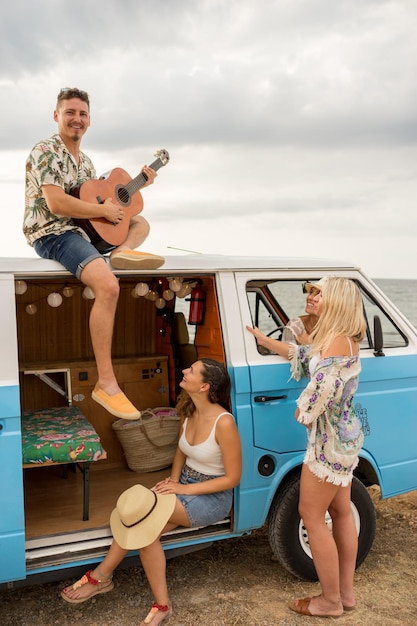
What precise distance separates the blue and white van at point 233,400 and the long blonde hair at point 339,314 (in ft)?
1.37

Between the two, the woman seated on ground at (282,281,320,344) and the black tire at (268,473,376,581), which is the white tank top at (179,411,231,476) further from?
the woman seated on ground at (282,281,320,344)

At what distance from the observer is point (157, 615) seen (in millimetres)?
3748

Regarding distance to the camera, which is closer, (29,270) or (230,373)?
(29,270)

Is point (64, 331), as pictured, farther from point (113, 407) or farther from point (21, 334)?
point (113, 407)

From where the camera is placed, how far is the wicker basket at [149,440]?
17.4 feet

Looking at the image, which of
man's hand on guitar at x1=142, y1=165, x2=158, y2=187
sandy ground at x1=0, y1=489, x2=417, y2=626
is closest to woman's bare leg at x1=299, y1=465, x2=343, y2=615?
sandy ground at x1=0, y1=489, x2=417, y2=626

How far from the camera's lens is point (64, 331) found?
5.62 meters

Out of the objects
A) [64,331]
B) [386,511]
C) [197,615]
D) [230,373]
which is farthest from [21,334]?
[386,511]

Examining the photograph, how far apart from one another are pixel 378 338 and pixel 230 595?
1977 millimetres

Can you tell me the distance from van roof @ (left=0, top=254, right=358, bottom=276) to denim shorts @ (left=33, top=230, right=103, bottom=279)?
67 millimetres

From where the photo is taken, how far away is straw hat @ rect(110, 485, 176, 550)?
370 cm

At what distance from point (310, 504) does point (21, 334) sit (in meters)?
Answer: 2.91

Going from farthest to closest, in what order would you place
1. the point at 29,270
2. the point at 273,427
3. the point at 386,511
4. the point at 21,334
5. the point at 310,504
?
the point at 386,511 < the point at 21,334 < the point at 273,427 < the point at 310,504 < the point at 29,270

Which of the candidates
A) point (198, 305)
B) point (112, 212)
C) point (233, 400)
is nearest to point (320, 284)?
point (233, 400)
